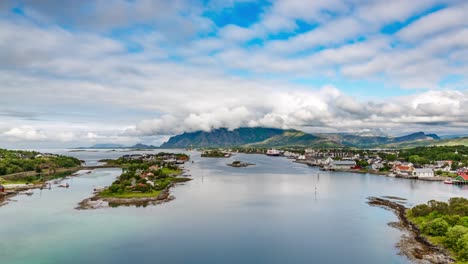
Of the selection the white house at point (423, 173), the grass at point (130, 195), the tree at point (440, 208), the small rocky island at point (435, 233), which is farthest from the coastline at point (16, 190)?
the white house at point (423, 173)

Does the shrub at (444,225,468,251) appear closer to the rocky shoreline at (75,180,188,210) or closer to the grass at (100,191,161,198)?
the rocky shoreline at (75,180,188,210)

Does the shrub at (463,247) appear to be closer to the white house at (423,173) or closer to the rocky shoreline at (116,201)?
the rocky shoreline at (116,201)

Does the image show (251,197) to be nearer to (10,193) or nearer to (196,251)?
(196,251)

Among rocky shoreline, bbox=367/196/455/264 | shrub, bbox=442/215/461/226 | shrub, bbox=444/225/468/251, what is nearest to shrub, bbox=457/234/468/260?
shrub, bbox=444/225/468/251

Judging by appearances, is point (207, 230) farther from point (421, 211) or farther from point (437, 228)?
point (421, 211)

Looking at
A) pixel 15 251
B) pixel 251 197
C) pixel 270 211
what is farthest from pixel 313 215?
pixel 15 251

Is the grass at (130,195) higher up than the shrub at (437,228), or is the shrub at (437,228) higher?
the shrub at (437,228)
